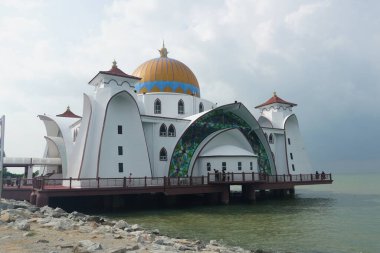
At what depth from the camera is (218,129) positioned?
30766mm

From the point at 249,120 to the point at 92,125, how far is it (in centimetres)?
1505

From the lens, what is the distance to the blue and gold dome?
110ft

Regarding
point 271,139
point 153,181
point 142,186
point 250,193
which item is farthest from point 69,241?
point 271,139

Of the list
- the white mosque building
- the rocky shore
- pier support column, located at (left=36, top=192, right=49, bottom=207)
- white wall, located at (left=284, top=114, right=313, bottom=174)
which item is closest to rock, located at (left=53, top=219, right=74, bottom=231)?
the rocky shore

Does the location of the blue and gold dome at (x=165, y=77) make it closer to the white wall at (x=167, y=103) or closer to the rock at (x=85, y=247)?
→ the white wall at (x=167, y=103)

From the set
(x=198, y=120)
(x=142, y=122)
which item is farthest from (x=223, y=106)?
(x=142, y=122)

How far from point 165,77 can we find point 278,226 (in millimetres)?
20755

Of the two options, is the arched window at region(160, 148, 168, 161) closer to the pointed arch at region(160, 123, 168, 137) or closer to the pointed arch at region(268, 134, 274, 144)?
the pointed arch at region(160, 123, 168, 137)

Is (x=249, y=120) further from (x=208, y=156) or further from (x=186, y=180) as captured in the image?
(x=186, y=180)

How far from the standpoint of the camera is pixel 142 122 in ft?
89.2

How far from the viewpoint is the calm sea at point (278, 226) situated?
13.3 meters

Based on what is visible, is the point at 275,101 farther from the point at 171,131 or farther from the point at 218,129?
the point at 171,131

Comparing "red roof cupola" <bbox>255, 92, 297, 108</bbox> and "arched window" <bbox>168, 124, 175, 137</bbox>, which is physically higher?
"red roof cupola" <bbox>255, 92, 297, 108</bbox>

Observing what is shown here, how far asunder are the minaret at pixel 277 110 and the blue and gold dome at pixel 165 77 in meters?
8.56
